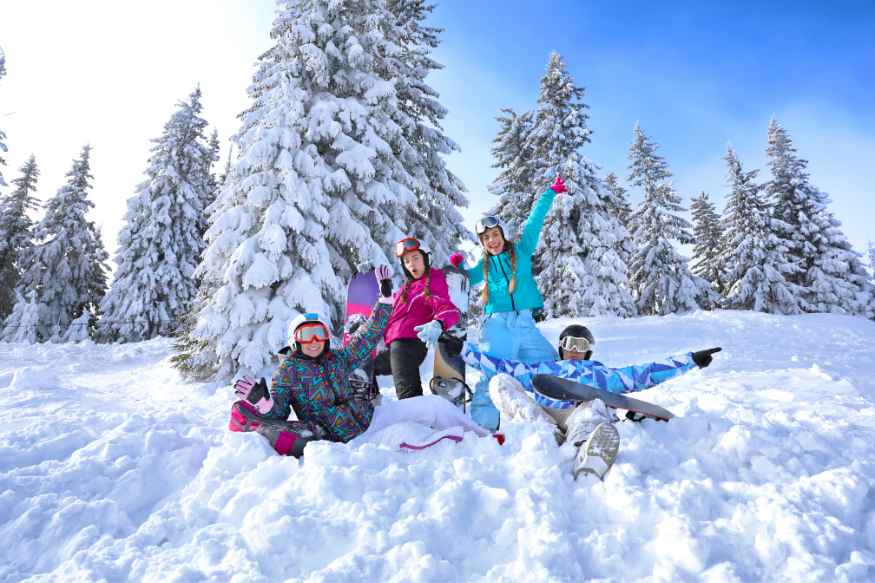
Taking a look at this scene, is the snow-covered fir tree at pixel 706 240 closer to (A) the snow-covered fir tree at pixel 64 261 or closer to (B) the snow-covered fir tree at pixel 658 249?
(B) the snow-covered fir tree at pixel 658 249

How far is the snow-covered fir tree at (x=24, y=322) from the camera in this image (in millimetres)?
21125

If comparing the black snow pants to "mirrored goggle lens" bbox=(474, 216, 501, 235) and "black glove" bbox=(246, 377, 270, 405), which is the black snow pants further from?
"mirrored goggle lens" bbox=(474, 216, 501, 235)

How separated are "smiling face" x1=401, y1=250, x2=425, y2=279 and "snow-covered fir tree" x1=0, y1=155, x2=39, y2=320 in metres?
27.8

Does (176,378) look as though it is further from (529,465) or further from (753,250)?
(753,250)

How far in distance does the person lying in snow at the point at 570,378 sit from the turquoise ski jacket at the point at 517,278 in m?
0.58

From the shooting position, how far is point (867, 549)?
2.09 m

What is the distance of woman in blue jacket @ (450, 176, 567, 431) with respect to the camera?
446cm

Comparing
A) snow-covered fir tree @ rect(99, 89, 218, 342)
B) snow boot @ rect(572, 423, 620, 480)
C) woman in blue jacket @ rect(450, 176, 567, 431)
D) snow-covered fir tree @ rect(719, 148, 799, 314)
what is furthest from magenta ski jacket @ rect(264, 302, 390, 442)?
snow-covered fir tree @ rect(719, 148, 799, 314)

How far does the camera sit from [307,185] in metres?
9.44

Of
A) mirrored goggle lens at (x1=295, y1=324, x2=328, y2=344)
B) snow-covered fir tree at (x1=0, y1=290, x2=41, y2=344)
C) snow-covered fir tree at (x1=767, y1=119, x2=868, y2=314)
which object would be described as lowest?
snow-covered fir tree at (x1=0, y1=290, x2=41, y2=344)

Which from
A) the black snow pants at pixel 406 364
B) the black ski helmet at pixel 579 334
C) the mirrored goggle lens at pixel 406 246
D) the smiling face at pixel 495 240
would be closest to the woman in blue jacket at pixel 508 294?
the smiling face at pixel 495 240

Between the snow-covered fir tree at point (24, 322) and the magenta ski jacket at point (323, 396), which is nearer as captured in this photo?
the magenta ski jacket at point (323, 396)

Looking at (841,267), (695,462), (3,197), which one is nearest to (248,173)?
(695,462)

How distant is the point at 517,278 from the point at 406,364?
4.58 ft
